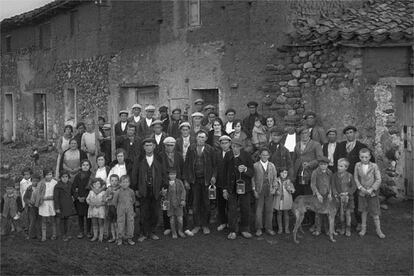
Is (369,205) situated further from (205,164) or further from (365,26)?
(365,26)

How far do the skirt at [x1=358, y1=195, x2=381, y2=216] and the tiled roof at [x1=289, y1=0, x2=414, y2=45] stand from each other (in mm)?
2981

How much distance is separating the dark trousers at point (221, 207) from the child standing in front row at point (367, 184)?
1.95 m

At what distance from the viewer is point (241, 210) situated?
8.12 meters

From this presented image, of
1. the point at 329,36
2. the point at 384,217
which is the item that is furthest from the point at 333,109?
the point at 384,217

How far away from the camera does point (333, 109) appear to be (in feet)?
33.5

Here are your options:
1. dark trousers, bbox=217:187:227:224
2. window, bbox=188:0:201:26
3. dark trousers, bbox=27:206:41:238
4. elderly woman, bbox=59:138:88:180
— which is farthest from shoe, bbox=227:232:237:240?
window, bbox=188:0:201:26

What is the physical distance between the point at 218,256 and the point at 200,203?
3.92 ft

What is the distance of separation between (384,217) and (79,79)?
10.2m

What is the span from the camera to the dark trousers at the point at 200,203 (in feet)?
27.0

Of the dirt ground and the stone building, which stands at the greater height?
the stone building

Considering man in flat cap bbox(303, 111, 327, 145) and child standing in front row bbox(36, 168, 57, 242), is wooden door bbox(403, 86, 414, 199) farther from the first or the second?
child standing in front row bbox(36, 168, 57, 242)

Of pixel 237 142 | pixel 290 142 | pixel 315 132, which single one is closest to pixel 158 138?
pixel 237 142

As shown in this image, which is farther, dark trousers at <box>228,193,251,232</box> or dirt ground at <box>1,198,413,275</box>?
dark trousers at <box>228,193,251,232</box>

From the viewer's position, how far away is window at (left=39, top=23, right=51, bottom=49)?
18078 millimetres
